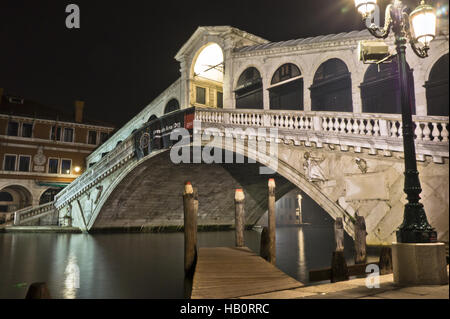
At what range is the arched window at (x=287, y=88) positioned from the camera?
13.9 meters

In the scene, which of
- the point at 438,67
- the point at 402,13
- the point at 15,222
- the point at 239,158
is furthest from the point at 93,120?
the point at 402,13

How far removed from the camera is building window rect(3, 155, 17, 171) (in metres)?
25.6

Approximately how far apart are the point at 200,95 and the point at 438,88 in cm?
1128

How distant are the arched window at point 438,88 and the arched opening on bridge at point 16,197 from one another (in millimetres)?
25589

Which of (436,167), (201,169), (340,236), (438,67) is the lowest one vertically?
(340,236)

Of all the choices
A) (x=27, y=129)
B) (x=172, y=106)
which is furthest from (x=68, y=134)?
(x=172, y=106)

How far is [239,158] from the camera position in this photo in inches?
566

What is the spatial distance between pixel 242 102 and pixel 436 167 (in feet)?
31.5

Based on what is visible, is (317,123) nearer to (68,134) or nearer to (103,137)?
(68,134)

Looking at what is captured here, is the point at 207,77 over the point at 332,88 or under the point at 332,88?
over

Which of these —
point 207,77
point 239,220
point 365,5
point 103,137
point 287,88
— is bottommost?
point 239,220

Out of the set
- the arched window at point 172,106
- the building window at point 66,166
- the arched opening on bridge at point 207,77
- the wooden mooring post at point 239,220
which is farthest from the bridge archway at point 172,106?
the building window at point 66,166

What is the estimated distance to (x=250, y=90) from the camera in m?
15.5
